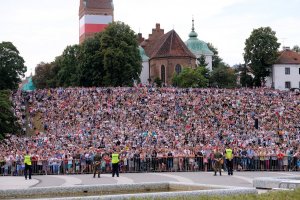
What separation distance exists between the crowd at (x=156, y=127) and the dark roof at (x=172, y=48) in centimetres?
4138

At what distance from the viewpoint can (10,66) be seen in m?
74.8

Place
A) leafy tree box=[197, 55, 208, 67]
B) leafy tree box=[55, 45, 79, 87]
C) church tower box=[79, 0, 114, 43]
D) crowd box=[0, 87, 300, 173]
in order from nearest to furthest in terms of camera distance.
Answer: crowd box=[0, 87, 300, 173] < leafy tree box=[55, 45, 79, 87] < leafy tree box=[197, 55, 208, 67] < church tower box=[79, 0, 114, 43]

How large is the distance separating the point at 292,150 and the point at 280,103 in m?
19.4

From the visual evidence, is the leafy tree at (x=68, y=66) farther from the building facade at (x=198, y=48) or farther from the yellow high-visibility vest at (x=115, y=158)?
the yellow high-visibility vest at (x=115, y=158)

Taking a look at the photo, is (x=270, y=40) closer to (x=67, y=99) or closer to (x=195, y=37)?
(x=195, y=37)

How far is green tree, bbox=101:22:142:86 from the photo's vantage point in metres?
80.4

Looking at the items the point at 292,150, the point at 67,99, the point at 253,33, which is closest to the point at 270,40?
the point at 253,33

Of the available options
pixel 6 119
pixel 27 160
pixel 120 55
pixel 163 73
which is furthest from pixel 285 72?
pixel 27 160

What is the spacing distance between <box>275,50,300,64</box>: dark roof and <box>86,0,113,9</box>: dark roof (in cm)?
4009

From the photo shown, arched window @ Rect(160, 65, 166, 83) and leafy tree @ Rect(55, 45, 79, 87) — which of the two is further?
arched window @ Rect(160, 65, 166, 83)

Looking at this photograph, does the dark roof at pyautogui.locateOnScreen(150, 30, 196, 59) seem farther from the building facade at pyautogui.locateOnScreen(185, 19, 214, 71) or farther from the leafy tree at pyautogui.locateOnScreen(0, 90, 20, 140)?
the leafy tree at pyautogui.locateOnScreen(0, 90, 20, 140)

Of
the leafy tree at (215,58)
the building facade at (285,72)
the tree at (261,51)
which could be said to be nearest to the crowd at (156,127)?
the tree at (261,51)

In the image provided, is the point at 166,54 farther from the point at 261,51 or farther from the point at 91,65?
the point at 91,65

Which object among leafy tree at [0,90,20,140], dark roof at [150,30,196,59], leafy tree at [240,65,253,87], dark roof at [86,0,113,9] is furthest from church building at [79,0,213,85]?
leafy tree at [0,90,20,140]
